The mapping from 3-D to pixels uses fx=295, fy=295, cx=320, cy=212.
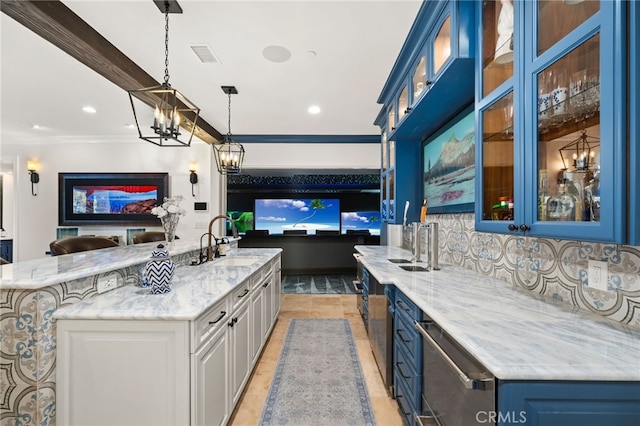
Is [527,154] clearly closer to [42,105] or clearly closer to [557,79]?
[557,79]

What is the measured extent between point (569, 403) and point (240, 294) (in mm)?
1821

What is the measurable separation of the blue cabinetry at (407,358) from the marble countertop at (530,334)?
0.57 feet

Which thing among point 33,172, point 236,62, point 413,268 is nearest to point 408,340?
point 413,268

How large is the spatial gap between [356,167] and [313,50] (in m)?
3.00

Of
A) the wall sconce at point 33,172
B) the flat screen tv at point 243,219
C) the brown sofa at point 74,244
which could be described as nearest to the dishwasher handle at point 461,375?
the brown sofa at point 74,244

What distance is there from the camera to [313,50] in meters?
2.52

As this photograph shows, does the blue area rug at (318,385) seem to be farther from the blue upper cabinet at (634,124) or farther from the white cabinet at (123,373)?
the blue upper cabinet at (634,124)

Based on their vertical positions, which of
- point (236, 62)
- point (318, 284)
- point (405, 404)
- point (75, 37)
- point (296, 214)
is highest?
point (236, 62)

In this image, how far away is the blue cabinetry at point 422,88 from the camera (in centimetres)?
163

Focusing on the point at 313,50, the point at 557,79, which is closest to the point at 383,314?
the point at 557,79

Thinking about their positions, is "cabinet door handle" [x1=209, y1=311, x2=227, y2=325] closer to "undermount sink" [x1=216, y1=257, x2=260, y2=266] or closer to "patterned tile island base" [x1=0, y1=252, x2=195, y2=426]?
"patterned tile island base" [x1=0, y1=252, x2=195, y2=426]

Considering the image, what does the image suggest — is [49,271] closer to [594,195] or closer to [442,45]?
[594,195]

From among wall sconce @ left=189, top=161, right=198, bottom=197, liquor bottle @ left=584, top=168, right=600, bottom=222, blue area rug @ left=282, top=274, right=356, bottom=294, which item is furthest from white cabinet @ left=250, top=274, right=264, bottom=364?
wall sconce @ left=189, top=161, right=198, bottom=197

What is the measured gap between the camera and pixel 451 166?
258 centimetres
